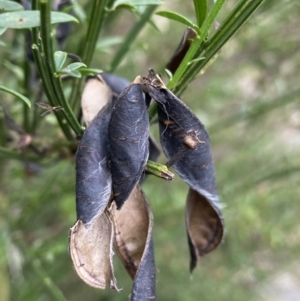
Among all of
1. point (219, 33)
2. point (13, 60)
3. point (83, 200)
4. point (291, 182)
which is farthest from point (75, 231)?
point (291, 182)

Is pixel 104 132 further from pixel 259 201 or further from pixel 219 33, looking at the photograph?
pixel 259 201

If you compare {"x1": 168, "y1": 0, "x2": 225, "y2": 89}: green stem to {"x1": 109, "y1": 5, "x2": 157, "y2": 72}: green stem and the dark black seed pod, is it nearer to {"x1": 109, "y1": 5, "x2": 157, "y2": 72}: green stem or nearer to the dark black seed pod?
the dark black seed pod

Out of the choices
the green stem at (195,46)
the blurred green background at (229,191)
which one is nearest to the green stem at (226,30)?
the green stem at (195,46)

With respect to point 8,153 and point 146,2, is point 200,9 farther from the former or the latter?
point 8,153

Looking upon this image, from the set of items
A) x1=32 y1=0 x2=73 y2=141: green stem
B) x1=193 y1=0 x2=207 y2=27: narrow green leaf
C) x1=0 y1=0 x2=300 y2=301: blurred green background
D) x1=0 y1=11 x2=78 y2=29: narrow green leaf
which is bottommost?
x1=0 y1=0 x2=300 y2=301: blurred green background

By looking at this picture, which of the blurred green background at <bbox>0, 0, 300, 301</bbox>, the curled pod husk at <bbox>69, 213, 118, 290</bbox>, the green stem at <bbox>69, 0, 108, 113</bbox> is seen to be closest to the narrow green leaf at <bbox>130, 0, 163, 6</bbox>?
the green stem at <bbox>69, 0, 108, 113</bbox>

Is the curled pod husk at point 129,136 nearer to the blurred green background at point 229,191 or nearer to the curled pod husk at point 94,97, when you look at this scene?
the curled pod husk at point 94,97

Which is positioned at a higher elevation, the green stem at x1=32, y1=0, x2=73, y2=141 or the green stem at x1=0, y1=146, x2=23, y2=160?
the green stem at x1=32, y1=0, x2=73, y2=141

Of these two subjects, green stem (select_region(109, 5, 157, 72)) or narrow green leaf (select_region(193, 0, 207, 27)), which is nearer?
narrow green leaf (select_region(193, 0, 207, 27))
